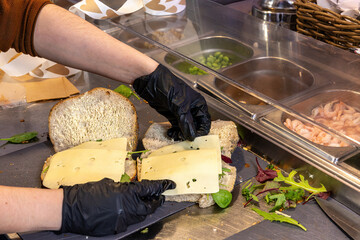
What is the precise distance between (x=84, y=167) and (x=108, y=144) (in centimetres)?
27

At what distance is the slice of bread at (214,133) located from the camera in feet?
7.12

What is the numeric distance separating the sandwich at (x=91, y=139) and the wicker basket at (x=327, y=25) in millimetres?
1613

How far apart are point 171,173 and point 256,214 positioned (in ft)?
1.63

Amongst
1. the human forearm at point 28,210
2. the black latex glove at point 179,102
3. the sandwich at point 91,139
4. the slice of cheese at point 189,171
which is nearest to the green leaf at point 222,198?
the slice of cheese at point 189,171

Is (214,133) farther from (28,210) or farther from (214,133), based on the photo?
(28,210)

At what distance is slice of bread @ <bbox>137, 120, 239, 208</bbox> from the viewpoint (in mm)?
2170

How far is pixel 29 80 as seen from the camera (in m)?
3.37

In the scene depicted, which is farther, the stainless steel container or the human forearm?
the stainless steel container

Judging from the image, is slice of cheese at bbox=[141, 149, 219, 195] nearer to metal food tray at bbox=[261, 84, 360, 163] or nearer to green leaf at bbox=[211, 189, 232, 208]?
green leaf at bbox=[211, 189, 232, 208]

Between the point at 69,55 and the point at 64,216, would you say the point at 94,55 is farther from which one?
the point at 64,216

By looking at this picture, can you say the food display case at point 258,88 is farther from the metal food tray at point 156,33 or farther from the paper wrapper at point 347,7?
the paper wrapper at point 347,7

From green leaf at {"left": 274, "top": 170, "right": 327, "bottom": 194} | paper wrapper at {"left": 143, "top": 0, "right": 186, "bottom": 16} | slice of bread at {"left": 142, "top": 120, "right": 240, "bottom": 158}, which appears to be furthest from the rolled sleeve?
green leaf at {"left": 274, "top": 170, "right": 327, "bottom": 194}

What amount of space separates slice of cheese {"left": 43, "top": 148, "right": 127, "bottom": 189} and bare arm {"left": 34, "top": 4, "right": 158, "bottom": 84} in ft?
1.87

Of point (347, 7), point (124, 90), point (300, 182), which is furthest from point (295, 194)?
point (347, 7)
